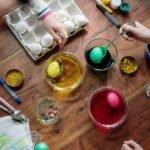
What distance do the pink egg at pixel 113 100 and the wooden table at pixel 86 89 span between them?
0.04m

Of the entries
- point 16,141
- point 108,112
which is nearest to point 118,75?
point 108,112

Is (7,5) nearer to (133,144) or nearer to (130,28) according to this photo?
(130,28)

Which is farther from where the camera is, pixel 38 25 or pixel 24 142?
pixel 38 25

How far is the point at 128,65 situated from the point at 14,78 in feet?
1.05

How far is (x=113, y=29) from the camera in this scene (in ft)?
3.62

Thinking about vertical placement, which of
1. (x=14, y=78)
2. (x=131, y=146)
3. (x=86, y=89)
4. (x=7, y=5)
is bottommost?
(x=131, y=146)

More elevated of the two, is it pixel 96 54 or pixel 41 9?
→ pixel 41 9

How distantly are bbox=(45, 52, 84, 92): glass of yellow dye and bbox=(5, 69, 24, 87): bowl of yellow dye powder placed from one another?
0.24 ft

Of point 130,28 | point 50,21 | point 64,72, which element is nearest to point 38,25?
point 50,21

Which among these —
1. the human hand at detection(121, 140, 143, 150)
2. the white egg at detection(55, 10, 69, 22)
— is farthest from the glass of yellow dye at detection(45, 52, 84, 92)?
the human hand at detection(121, 140, 143, 150)

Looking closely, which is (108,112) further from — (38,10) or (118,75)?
(38,10)

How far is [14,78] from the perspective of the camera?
1052 mm

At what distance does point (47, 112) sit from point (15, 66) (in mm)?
159

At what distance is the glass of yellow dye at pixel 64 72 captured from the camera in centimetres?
104
